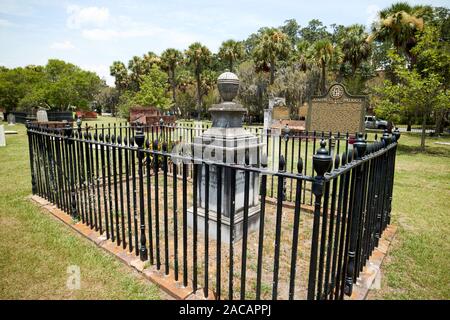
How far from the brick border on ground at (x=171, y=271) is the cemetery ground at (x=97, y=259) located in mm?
85

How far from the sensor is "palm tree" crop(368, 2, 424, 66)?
59.5 feet

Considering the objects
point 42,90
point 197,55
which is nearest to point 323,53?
point 197,55

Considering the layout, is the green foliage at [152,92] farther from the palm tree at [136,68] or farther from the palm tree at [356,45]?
the palm tree at [356,45]

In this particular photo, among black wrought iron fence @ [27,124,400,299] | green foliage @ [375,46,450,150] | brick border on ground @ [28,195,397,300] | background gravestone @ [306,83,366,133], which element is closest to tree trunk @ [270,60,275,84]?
green foliage @ [375,46,450,150]

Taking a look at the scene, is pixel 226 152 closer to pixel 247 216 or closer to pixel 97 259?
pixel 247 216

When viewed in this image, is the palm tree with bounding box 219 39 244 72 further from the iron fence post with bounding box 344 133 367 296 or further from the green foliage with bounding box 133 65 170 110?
the iron fence post with bounding box 344 133 367 296

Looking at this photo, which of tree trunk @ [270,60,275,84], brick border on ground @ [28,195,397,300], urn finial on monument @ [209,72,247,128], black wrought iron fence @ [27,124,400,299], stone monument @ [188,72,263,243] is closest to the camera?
black wrought iron fence @ [27,124,400,299]

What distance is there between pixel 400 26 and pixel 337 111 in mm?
10880

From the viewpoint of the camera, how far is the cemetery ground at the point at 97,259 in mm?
2938

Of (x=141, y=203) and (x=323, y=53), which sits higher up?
(x=323, y=53)

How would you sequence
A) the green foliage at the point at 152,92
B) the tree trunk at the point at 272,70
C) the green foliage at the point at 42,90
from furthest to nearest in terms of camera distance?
the green foliage at the point at 42,90 < the tree trunk at the point at 272,70 < the green foliage at the point at 152,92

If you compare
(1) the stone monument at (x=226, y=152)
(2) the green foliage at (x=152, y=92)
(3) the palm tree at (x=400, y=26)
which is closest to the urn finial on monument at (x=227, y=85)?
(1) the stone monument at (x=226, y=152)

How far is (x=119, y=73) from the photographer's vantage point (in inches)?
1984

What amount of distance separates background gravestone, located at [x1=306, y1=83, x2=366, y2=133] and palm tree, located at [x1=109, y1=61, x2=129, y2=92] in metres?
44.5
